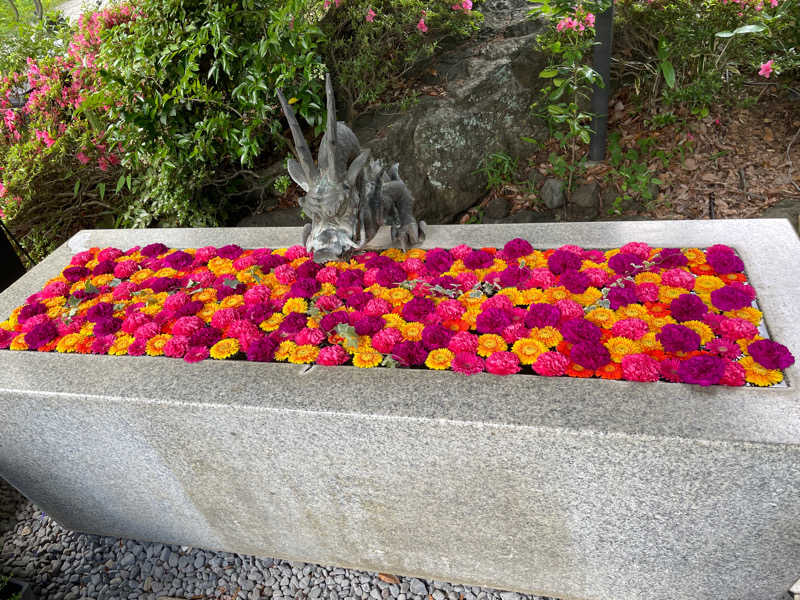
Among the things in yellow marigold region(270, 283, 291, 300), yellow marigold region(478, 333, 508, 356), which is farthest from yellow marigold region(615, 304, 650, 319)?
yellow marigold region(270, 283, 291, 300)

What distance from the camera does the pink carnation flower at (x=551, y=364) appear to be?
171 cm

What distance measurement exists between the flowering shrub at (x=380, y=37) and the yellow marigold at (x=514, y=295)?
288cm

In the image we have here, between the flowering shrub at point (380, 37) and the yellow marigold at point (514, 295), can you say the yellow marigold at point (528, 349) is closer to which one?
the yellow marigold at point (514, 295)

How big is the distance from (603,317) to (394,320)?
0.78m

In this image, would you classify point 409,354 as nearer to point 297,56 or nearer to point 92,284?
point 92,284

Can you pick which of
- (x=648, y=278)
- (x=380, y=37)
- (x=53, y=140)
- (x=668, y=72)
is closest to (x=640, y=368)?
(x=648, y=278)

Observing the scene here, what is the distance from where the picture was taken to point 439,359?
1818 mm

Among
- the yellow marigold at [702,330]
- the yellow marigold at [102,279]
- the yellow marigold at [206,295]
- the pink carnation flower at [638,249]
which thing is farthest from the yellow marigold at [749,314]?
the yellow marigold at [102,279]

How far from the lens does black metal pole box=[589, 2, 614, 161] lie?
12.1 feet

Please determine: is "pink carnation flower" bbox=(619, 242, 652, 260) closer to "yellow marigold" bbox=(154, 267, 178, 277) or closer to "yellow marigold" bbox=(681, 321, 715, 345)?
"yellow marigold" bbox=(681, 321, 715, 345)

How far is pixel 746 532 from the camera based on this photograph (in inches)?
61.3

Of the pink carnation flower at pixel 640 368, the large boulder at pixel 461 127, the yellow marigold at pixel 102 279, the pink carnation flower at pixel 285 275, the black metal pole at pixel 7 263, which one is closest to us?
the pink carnation flower at pixel 640 368

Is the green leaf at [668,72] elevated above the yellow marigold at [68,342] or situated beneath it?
elevated above

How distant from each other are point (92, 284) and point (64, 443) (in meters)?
0.88
